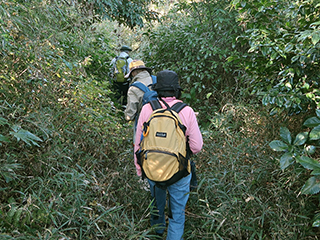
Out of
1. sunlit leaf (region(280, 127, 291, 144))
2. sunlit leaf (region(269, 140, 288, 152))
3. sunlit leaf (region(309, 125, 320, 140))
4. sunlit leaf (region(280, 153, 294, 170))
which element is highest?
sunlit leaf (region(309, 125, 320, 140))

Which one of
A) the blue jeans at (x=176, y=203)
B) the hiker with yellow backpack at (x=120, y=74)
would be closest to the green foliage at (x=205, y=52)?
the hiker with yellow backpack at (x=120, y=74)

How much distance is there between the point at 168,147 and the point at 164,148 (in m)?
0.04

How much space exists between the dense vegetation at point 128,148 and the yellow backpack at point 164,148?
0.43m

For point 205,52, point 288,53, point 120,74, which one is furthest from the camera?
point 120,74

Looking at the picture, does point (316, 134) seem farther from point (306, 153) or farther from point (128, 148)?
point (128, 148)

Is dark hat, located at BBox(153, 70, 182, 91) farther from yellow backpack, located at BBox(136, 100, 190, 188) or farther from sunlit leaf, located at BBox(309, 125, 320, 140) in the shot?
sunlit leaf, located at BBox(309, 125, 320, 140)

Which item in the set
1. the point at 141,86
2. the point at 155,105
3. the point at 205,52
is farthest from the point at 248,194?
the point at 205,52

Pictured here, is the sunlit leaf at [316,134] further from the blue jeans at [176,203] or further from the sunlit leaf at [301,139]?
the blue jeans at [176,203]

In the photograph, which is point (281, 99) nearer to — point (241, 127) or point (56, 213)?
point (241, 127)

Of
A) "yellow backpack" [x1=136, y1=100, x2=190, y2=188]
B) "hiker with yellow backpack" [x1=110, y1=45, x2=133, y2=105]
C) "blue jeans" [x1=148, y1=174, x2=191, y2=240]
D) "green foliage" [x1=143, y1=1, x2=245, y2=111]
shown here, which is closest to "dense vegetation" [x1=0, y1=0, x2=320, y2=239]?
"blue jeans" [x1=148, y1=174, x2=191, y2=240]

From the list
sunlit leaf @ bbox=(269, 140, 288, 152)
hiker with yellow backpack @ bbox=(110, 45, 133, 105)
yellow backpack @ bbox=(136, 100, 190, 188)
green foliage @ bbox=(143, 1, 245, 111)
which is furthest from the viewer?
hiker with yellow backpack @ bbox=(110, 45, 133, 105)

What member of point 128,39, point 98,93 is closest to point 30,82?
point 98,93

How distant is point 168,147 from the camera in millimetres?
2496

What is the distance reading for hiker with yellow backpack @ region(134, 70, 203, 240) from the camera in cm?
251
